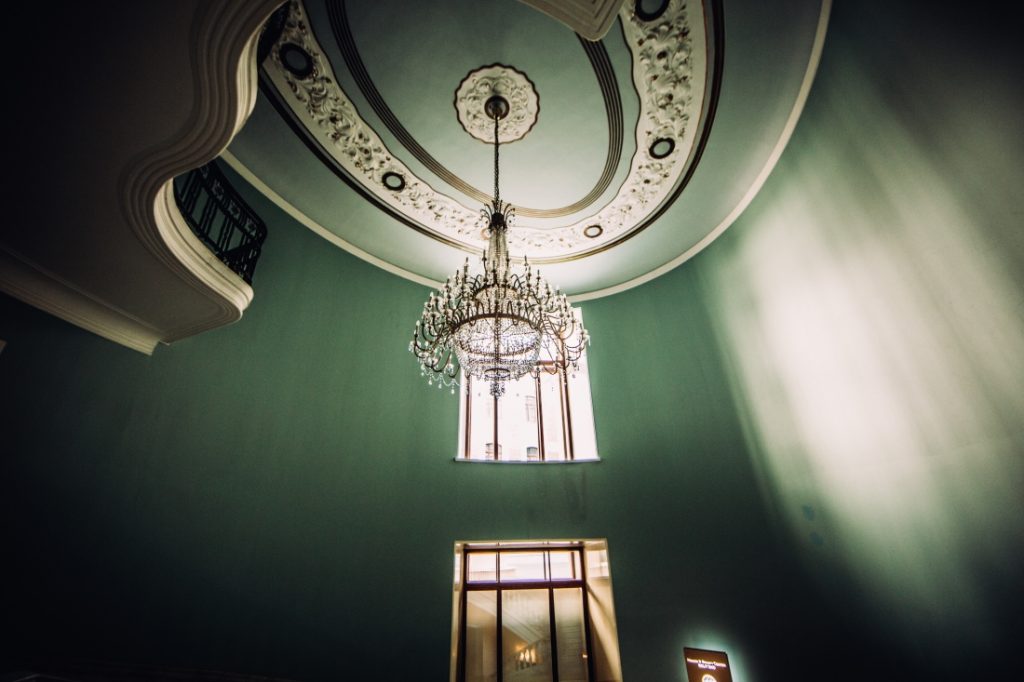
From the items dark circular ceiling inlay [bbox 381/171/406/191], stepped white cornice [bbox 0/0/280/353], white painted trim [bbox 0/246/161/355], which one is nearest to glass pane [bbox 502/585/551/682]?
stepped white cornice [bbox 0/0/280/353]

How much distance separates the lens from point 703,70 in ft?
12.7

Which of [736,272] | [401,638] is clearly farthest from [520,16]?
[401,638]

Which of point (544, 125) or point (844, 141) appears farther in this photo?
point (544, 125)

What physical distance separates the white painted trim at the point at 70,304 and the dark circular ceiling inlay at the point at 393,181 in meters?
2.79

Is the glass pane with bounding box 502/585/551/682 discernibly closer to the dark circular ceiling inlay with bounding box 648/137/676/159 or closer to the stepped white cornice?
the stepped white cornice

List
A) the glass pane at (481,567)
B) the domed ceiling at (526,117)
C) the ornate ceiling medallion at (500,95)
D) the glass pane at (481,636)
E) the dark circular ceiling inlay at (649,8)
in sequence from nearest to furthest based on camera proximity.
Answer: the dark circular ceiling inlay at (649,8)
the domed ceiling at (526,117)
the ornate ceiling medallion at (500,95)
the glass pane at (481,636)
the glass pane at (481,567)

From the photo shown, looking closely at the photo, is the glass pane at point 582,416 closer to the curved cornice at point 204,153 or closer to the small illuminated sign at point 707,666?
the small illuminated sign at point 707,666

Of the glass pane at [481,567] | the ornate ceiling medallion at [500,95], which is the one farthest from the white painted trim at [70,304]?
the glass pane at [481,567]

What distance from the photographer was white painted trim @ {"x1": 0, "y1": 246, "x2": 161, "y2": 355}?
9.51ft

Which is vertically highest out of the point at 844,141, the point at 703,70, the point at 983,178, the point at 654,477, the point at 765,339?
the point at 703,70

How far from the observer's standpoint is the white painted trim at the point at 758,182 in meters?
3.57

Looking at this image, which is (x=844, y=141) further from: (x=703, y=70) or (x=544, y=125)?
(x=544, y=125)

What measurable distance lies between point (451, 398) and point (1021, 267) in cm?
532

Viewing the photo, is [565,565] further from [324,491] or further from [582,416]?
[324,491]
